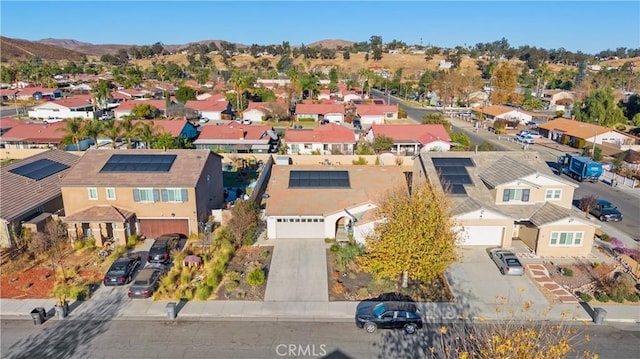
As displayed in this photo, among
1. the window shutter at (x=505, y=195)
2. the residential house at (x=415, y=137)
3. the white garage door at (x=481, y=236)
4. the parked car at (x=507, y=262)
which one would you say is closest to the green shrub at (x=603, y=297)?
the parked car at (x=507, y=262)

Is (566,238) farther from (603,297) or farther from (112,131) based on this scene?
(112,131)

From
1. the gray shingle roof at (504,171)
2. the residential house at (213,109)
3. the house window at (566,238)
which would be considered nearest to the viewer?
the house window at (566,238)

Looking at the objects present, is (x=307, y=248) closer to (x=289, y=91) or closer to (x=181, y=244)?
(x=181, y=244)

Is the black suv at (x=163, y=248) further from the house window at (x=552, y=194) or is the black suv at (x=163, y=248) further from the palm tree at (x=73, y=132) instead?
the palm tree at (x=73, y=132)

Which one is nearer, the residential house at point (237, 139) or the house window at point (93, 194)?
the house window at point (93, 194)

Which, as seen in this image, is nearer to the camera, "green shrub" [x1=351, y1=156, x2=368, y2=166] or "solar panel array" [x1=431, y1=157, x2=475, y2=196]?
"solar panel array" [x1=431, y1=157, x2=475, y2=196]

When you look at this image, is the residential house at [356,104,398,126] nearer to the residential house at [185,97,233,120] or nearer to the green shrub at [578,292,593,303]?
the residential house at [185,97,233,120]

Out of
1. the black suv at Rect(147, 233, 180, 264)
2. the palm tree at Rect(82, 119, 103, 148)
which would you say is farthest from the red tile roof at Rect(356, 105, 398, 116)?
the black suv at Rect(147, 233, 180, 264)
